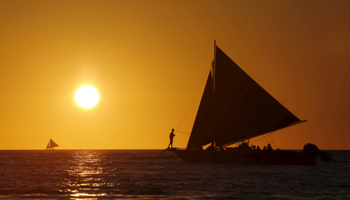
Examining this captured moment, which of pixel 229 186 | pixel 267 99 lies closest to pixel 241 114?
pixel 267 99

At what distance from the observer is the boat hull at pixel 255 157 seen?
59.1 metres

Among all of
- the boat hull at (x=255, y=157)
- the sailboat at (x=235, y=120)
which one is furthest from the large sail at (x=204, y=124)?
the boat hull at (x=255, y=157)

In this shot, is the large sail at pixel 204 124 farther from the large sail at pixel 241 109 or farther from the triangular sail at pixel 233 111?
the large sail at pixel 241 109

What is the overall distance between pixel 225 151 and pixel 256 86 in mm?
8310

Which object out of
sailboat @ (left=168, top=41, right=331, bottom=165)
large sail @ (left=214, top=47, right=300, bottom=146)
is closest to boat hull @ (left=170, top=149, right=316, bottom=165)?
sailboat @ (left=168, top=41, right=331, bottom=165)

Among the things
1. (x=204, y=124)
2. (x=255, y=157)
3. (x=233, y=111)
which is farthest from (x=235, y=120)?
(x=255, y=157)

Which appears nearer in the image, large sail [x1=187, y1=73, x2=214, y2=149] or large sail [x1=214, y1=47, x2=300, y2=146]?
large sail [x1=214, y1=47, x2=300, y2=146]

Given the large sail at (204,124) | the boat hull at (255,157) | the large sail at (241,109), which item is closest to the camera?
the large sail at (241,109)

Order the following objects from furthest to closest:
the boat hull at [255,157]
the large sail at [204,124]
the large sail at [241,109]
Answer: the large sail at [204,124] → the boat hull at [255,157] → the large sail at [241,109]

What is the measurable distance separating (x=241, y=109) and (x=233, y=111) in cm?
96

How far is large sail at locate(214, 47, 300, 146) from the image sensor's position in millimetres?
57500

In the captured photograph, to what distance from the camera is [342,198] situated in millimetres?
32656

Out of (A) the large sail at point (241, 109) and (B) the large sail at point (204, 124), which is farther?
(B) the large sail at point (204, 124)

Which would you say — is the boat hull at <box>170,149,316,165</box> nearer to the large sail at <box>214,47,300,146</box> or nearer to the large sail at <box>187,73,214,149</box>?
the large sail at <box>187,73,214,149</box>
